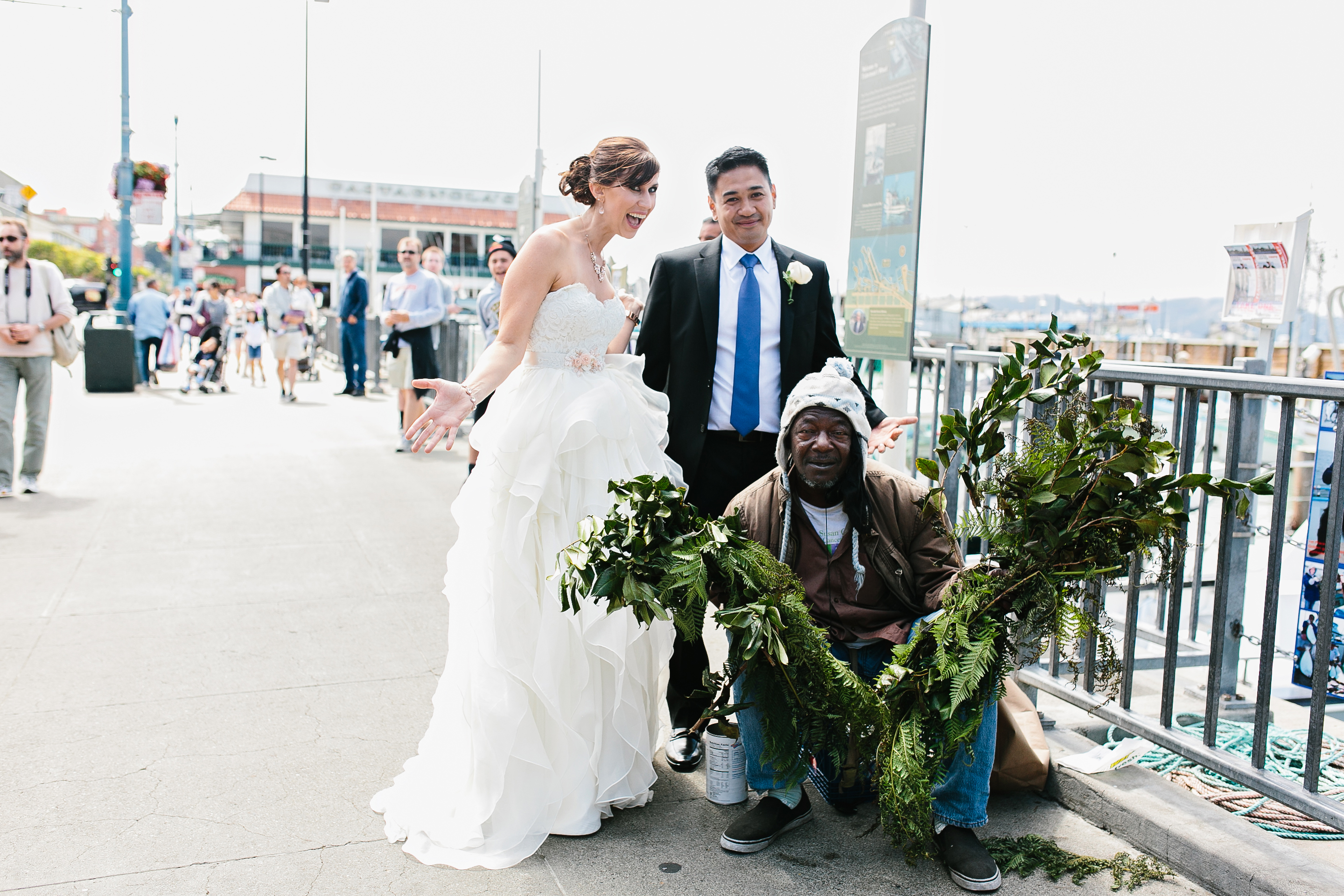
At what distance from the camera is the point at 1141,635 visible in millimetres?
4422

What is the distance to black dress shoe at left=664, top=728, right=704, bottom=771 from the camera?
3.68 meters

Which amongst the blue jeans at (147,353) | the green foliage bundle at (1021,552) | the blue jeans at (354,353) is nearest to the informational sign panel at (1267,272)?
the green foliage bundle at (1021,552)

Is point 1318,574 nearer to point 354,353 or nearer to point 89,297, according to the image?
point 354,353

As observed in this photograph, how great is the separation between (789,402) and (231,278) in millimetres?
80823

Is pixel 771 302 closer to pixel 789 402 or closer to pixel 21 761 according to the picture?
pixel 789 402

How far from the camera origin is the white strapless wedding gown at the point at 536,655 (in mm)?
3076

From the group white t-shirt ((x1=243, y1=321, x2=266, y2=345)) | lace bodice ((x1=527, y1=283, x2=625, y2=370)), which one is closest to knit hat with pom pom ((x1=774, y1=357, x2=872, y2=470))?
lace bodice ((x1=527, y1=283, x2=625, y2=370))

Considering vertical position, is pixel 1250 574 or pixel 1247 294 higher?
pixel 1247 294

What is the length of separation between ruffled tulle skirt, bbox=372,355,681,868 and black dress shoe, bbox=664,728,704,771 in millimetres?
330

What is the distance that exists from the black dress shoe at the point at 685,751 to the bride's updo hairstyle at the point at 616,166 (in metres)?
1.94

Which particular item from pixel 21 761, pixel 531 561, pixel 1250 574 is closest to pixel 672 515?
pixel 531 561

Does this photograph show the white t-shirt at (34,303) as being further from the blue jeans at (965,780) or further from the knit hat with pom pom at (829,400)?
the blue jeans at (965,780)

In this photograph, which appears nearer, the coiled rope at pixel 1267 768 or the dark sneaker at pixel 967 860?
the dark sneaker at pixel 967 860

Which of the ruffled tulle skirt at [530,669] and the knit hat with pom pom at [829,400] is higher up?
the knit hat with pom pom at [829,400]
